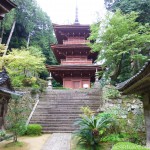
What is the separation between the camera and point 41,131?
41.5ft

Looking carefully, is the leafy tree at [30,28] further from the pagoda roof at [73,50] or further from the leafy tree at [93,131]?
the leafy tree at [93,131]

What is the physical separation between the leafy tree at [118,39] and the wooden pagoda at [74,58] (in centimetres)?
610

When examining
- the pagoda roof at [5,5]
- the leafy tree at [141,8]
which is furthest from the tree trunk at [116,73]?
the pagoda roof at [5,5]

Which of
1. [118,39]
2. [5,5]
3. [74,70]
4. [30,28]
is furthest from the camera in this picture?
[30,28]

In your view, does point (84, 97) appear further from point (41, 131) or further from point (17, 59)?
point (17, 59)

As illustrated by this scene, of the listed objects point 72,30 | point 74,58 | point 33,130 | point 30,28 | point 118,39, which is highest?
point 30,28

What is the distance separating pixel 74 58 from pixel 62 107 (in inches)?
379

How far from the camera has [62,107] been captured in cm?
1559

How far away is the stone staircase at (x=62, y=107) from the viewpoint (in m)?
13.4

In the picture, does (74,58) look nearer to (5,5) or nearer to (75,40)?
(75,40)

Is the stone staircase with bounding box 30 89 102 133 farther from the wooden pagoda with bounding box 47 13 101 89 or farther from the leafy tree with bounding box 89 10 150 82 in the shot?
the wooden pagoda with bounding box 47 13 101 89

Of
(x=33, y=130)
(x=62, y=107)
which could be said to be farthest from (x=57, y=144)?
(x=62, y=107)

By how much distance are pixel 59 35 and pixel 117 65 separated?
1099 centimetres

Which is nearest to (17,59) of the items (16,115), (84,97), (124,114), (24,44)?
(84,97)
